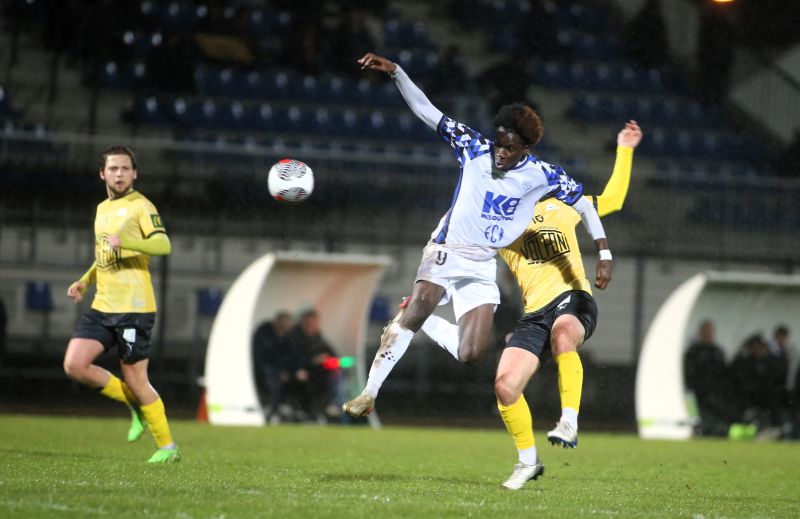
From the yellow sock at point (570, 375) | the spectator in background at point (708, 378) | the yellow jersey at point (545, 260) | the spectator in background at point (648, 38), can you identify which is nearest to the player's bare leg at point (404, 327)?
the yellow jersey at point (545, 260)

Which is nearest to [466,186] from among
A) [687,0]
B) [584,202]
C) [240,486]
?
[584,202]

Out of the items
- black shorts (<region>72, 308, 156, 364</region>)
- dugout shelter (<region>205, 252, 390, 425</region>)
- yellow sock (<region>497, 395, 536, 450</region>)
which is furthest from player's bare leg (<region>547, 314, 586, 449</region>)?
dugout shelter (<region>205, 252, 390, 425</region>)

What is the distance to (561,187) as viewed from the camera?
8.05m

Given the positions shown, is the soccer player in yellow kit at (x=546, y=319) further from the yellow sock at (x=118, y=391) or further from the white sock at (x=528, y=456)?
the yellow sock at (x=118, y=391)

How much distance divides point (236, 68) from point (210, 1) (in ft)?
5.16

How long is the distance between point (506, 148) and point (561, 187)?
1.89 ft

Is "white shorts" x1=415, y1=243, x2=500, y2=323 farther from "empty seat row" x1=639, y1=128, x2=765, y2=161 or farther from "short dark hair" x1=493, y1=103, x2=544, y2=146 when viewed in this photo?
"empty seat row" x1=639, y1=128, x2=765, y2=161

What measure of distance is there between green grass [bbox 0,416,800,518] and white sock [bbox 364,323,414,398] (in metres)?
0.69

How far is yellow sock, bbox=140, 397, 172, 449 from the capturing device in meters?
8.59

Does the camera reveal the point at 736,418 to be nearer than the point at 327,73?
Yes

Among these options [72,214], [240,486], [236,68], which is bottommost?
[240,486]

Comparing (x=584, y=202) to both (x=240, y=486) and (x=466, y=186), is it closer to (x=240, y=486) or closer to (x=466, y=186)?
(x=466, y=186)

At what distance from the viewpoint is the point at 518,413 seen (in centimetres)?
770

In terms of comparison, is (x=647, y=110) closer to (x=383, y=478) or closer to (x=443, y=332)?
(x=443, y=332)
